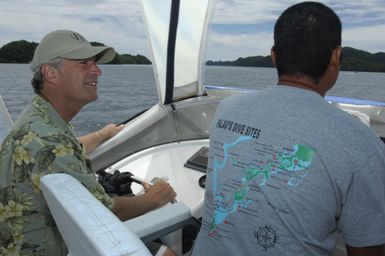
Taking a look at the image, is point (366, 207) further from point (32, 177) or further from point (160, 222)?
point (32, 177)

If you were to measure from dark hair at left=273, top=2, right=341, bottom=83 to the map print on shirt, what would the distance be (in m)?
0.24

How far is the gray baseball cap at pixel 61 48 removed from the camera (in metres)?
1.58

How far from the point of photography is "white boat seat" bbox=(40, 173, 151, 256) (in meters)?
0.68

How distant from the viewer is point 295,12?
1.10 meters

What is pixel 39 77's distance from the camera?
Answer: 5.14 ft

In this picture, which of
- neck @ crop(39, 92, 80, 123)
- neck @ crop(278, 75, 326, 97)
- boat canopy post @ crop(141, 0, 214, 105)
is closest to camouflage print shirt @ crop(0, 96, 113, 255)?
neck @ crop(39, 92, 80, 123)

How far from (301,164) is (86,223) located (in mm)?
550

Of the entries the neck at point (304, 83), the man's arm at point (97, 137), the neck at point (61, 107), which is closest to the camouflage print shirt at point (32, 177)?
the neck at point (61, 107)

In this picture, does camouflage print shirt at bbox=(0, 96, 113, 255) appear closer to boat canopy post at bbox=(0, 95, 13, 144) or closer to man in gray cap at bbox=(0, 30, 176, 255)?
man in gray cap at bbox=(0, 30, 176, 255)

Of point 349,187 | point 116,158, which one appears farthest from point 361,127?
point 116,158

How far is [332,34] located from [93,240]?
2.66 feet

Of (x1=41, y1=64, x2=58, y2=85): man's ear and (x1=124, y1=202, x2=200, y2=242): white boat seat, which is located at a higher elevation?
(x1=41, y1=64, x2=58, y2=85): man's ear

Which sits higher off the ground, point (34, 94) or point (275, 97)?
point (275, 97)

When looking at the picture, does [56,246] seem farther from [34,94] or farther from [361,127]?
[361,127]
